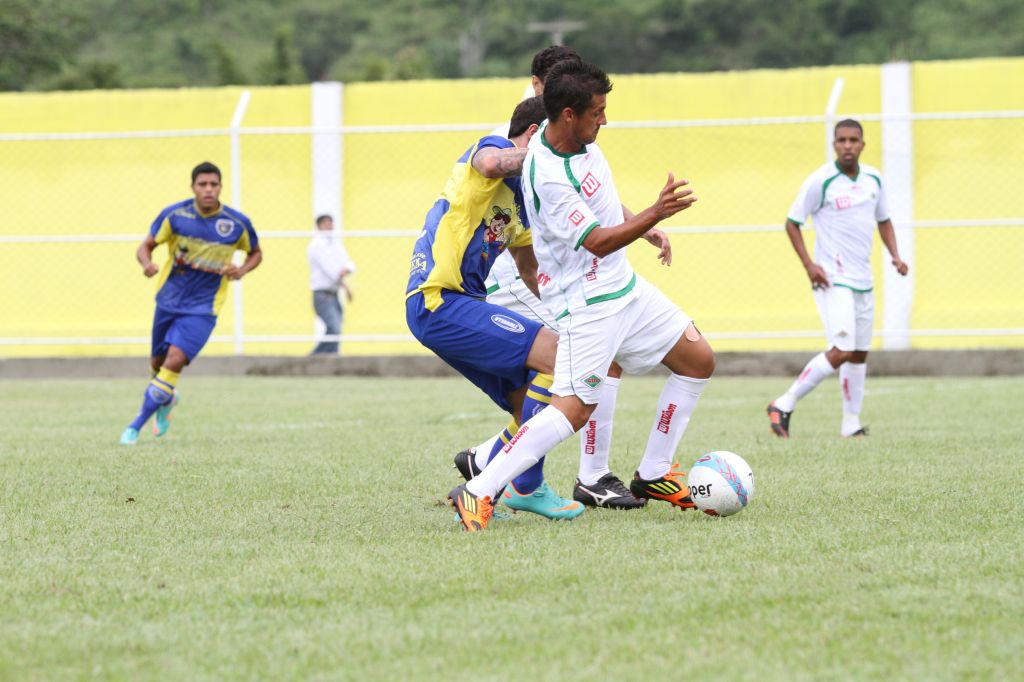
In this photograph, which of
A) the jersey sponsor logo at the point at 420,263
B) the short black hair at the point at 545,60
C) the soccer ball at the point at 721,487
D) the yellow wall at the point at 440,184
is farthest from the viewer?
the yellow wall at the point at 440,184

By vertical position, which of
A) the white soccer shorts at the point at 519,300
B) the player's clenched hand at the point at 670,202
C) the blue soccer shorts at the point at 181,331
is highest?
the player's clenched hand at the point at 670,202

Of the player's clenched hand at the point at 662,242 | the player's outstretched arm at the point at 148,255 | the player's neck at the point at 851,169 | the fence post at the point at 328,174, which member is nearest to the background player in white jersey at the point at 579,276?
the player's clenched hand at the point at 662,242

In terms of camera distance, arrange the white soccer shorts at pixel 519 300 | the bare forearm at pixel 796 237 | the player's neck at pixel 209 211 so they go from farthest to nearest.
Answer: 1. the player's neck at pixel 209 211
2. the bare forearm at pixel 796 237
3. the white soccer shorts at pixel 519 300

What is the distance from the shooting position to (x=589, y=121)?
16.7 feet

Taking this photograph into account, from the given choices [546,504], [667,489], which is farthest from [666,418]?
[546,504]

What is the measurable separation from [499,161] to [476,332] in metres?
0.64

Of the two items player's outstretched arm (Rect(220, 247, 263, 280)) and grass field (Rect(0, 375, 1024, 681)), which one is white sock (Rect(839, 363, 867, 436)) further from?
player's outstretched arm (Rect(220, 247, 263, 280))

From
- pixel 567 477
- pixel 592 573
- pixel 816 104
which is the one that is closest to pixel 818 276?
pixel 567 477

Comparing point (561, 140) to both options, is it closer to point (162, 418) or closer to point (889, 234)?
point (889, 234)

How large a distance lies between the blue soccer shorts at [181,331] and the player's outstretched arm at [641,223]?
4.92 m

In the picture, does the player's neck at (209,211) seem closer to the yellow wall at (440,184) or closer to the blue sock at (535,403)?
the blue sock at (535,403)

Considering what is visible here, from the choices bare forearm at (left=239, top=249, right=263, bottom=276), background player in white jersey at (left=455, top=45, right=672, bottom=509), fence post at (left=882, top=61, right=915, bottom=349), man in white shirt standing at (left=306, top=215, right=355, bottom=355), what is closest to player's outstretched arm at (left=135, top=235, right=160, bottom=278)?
bare forearm at (left=239, top=249, right=263, bottom=276)

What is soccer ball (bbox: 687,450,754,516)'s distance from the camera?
5457 millimetres

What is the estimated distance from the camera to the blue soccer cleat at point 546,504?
5566mm
